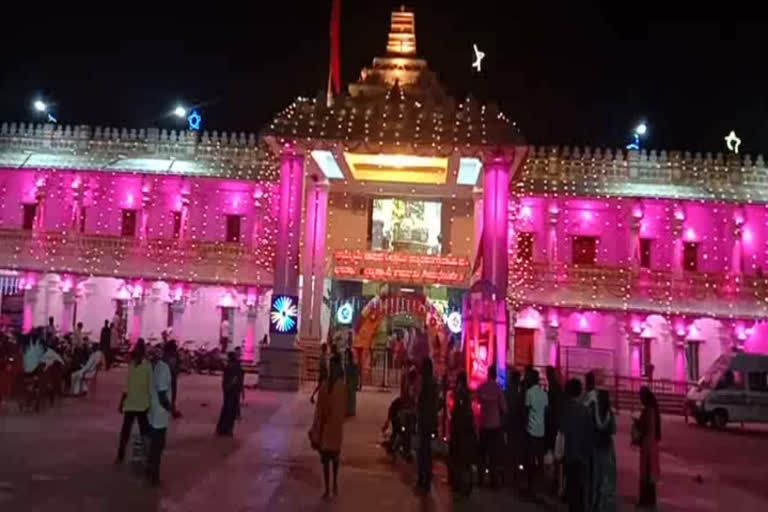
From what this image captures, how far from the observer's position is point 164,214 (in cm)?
3198

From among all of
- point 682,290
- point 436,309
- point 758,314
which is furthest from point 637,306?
point 436,309

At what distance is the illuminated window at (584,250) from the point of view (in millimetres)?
31062

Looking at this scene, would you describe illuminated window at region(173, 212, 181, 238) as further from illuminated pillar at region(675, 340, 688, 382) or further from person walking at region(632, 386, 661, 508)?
person walking at region(632, 386, 661, 508)

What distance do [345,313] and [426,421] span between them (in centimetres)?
1920

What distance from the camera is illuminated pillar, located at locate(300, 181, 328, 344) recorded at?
2759 cm

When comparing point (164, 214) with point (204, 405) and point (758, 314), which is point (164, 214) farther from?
point (758, 314)

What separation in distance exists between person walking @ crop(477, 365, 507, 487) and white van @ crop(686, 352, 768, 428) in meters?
13.4

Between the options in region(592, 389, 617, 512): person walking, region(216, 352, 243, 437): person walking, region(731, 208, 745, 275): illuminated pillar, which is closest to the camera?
region(592, 389, 617, 512): person walking

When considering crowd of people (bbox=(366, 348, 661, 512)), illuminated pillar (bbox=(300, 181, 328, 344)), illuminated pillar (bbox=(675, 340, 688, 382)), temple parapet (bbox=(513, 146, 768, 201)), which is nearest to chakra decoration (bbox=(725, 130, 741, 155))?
temple parapet (bbox=(513, 146, 768, 201))

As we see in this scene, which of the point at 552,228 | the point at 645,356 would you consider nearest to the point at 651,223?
the point at 552,228

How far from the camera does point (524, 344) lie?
30.5 meters

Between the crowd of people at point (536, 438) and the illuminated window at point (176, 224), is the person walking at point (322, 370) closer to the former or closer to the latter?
the crowd of people at point (536, 438)

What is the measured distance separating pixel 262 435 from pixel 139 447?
3.55 m

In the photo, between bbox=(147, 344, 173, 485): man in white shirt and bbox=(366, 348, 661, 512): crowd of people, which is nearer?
bbox=(366, 348, 661, 512): crowd of people
